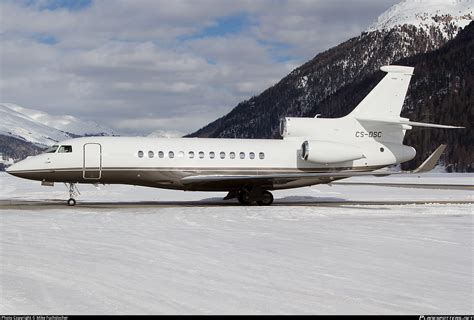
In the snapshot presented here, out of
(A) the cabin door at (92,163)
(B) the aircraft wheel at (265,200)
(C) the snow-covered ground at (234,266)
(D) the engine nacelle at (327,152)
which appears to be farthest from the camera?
(D) the engine nacelle at (327,152)

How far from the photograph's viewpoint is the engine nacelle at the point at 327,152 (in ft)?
91.0

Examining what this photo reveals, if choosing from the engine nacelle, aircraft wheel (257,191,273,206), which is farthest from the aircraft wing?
the engine nacelle

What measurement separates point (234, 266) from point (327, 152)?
1794 centimetres

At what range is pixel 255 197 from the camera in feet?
90.1

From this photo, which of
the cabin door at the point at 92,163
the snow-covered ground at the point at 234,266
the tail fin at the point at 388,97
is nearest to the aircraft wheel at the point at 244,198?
the cabin door at the point at 92,163

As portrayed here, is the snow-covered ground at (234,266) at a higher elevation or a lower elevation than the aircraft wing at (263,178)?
lower

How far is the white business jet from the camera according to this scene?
26.0 meters

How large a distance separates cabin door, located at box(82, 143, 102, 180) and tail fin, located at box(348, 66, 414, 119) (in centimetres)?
1289

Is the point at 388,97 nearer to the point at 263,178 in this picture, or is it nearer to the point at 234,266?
the point at 263,178

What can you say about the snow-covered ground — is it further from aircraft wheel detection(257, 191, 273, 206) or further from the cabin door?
aircraft wheel detection(257, 191, 273, 206)

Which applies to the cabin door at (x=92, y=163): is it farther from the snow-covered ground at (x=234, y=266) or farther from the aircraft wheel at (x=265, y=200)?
the aircraft wheel at (x=265, y=200)

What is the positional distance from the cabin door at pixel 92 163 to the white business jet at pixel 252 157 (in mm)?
44

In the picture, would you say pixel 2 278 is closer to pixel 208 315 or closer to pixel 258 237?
pixel 208 315

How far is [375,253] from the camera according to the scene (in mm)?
12445
